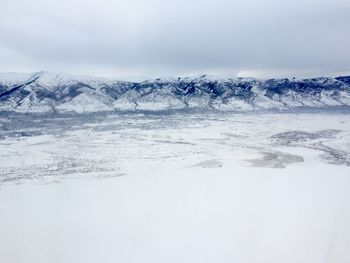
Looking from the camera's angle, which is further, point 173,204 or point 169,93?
point 169,93

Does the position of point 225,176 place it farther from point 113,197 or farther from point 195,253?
point 195,253

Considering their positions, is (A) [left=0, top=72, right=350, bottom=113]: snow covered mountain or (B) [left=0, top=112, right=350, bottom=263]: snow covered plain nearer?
(B) [left=0, top=112, right=350, bottom=263]: snow covered plain

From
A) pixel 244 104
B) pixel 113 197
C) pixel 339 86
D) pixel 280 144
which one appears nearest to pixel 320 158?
pixel 280 144

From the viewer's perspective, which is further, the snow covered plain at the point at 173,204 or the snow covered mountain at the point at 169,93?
the snow covered mountain at the point at 169,93

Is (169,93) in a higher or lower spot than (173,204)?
higher
